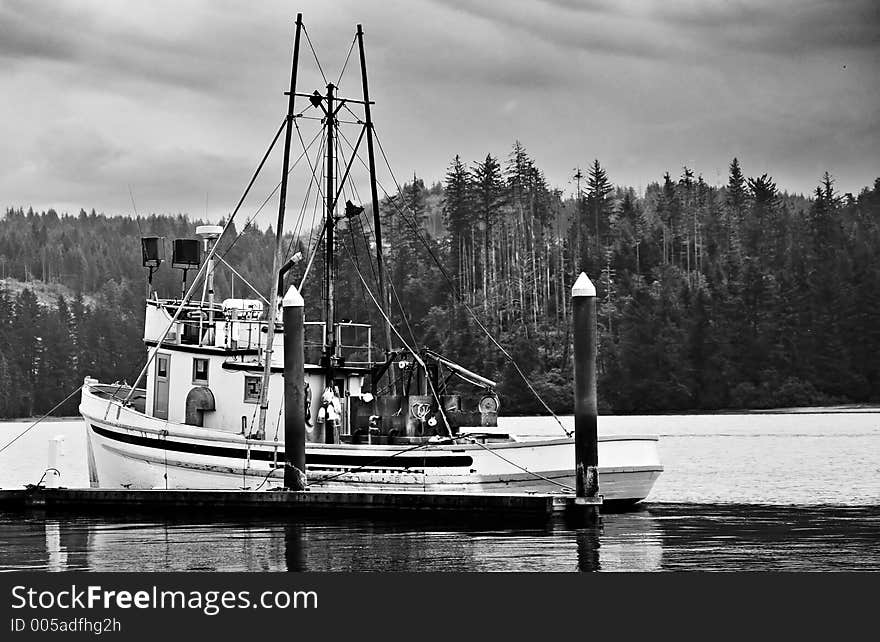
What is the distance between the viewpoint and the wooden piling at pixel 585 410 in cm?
1866

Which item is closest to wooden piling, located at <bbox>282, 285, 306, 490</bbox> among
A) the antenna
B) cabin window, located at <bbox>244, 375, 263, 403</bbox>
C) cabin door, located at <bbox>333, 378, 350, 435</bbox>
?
cabin window, located at <bbox>244, 375, 263, 403</bbox>

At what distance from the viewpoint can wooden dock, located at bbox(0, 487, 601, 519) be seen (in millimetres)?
18906

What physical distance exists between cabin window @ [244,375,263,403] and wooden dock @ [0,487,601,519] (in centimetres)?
232

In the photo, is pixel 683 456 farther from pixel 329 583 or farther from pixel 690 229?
pixel 690 229

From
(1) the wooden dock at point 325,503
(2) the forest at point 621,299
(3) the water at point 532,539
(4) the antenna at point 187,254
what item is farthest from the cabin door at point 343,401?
(2) the forest at point 621,299

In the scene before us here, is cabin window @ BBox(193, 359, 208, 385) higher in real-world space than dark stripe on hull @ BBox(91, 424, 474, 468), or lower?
higher

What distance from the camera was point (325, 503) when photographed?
65.2ft

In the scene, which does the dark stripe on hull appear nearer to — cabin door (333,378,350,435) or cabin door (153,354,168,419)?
cabin door (333,378,350,435)

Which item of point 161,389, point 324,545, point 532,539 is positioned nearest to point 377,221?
point 161,389

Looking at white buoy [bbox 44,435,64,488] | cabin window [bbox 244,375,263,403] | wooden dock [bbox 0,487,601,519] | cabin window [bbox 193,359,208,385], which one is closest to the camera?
wooden dock [bbox 0,487,601,519]

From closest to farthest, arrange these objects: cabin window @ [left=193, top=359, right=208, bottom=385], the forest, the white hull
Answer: the white hull, cabin window @ [left=193, top=359, right=208, bottom=385], the forest

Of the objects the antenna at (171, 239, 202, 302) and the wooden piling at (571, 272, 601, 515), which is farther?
the antenna at (171, 239, 202, 302)

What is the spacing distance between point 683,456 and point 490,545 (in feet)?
67.1

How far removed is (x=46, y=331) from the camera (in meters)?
102
